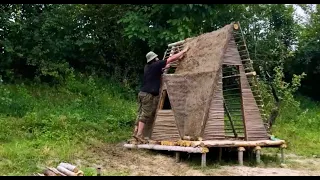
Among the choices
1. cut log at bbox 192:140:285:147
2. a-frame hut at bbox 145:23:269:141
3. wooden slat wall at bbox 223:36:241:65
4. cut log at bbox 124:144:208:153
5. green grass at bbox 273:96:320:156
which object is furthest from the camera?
green grass at bbox 273:96:320:156

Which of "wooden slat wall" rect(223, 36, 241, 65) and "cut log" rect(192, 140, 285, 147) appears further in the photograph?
"wooden slat wall" rect(223, 36, 241, 65)

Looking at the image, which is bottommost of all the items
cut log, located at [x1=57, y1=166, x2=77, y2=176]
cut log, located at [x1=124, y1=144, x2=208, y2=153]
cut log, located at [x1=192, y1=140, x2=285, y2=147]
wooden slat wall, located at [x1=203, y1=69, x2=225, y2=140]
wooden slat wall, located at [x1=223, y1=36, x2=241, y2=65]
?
cut log, located at [x1=57, y1=166, x2=77, y2=176]

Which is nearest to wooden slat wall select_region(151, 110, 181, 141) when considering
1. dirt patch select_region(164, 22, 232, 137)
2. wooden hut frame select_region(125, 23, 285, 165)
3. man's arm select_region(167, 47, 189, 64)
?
wooden hut frame select_region(125, 23, 285, 165)

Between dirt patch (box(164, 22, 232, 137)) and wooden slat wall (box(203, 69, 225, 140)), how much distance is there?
0.12 metres

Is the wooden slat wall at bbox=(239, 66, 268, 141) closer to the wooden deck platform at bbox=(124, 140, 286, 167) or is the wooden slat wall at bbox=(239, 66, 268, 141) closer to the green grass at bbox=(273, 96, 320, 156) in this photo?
the wooden deck platform at bbox=(124, 140, 286, 167)

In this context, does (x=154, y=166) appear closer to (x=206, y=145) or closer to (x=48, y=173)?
(x=206, y=145)

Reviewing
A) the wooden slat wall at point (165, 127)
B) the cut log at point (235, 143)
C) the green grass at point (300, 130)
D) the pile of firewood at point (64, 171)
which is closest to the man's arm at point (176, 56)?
the wooden slat wall at point (165, 127)

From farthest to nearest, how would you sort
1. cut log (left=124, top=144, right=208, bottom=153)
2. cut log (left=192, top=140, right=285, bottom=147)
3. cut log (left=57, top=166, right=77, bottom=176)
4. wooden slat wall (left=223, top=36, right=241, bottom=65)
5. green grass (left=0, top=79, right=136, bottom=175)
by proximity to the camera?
wooden slat wall (left=223, top=36, right=241, bottom=65) → green grass (left=0, top=79, right=136, bottom=175) → cut log (left=192, top=140, right=285, bottom=147) → cut log (left=124, top=144, right=208, bottom=153) → cut log (left=57, top=166, right=77, bottom=176)

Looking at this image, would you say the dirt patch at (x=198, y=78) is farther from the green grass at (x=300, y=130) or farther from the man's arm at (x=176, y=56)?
the green grass at (x=300, y=130)

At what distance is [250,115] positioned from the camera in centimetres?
916

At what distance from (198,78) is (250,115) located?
1.25 meters

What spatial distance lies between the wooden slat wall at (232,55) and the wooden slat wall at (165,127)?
5.13ft

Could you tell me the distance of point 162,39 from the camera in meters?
14.4

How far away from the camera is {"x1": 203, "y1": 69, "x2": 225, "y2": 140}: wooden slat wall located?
8.75 m
